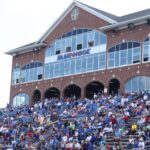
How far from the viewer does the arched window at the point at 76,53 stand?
54406 millimetres

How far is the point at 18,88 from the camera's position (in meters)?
63.6

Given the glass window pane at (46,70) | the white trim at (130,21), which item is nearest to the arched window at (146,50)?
the white trim at (130,21)

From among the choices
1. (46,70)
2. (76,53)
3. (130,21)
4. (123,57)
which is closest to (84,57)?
(76,53)

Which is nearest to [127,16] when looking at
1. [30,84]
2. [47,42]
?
[47,42]

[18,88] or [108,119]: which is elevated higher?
[18,88]

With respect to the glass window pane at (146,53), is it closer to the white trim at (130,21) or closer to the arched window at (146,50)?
the arched window at (146,50)

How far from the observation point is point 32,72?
204ft

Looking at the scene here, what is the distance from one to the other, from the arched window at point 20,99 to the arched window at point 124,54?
13.3 meters

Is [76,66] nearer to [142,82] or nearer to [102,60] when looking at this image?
[102,60]

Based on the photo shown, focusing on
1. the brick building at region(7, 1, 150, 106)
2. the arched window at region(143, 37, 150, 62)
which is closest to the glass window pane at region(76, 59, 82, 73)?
the brick building at region(7, 1, 150, 106)

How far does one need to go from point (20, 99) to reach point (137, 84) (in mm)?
17984

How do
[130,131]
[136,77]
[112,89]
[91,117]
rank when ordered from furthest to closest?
[112,89] → [136,77] → [91,117] → [130,131]

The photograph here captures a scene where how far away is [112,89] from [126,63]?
3.51 m

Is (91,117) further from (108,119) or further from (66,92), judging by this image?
(66,92)
